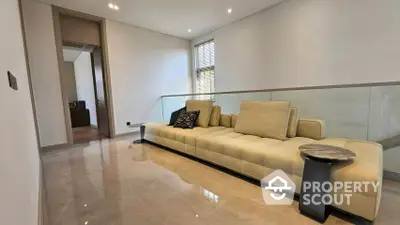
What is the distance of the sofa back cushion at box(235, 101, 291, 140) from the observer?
97.8 inches

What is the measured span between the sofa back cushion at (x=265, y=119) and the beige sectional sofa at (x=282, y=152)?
0.28 feet

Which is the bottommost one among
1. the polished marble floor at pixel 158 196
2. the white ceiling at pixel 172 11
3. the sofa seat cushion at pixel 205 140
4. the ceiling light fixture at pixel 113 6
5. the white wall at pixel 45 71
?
the polished marble floor at pixel 158 196

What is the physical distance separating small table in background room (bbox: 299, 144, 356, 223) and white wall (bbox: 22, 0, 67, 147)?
15.1 ft

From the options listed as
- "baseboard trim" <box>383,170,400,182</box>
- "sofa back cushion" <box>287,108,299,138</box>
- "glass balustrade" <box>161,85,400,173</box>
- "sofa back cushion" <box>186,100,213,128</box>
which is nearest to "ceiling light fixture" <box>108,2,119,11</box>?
"sofa back cushion" <box>186,100,213,128</box>

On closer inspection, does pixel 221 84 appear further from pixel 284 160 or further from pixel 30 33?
pixel 30 33

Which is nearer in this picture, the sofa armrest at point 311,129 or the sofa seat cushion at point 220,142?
the sofa armrest at point 311,129

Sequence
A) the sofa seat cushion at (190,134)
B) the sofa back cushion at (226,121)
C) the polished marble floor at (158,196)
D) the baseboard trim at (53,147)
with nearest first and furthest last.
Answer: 1. the polished marble floor at (158,196)
2. the sofa seat cushion at (190,134)
3. the sofa back cushion at (226,121)
4. the baseboard trim at (53,147)

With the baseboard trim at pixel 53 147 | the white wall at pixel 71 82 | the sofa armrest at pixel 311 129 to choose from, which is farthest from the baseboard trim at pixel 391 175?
the white wall at pixel 71 82

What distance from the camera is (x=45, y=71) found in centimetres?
381

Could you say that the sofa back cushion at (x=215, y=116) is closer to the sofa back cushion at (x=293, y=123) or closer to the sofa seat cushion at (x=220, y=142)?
the sofa seat cushion at (x=220, y=142)

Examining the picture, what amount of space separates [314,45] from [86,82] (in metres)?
7.37

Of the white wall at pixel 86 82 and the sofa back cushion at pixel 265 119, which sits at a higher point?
the white wall at pixel 86 82

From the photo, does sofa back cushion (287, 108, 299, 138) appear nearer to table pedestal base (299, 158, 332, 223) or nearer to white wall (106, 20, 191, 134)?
table pedestal base (299, 158, 332, 223)

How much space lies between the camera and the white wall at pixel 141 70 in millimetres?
4848
